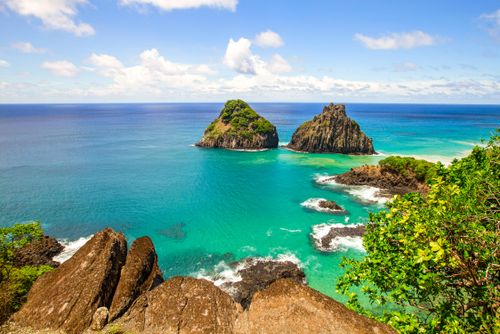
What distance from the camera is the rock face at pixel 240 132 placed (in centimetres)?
14000

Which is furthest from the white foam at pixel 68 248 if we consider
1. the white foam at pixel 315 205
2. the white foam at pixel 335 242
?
the white foam at pixel 315 205

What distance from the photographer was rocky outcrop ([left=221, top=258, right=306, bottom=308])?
36.8m

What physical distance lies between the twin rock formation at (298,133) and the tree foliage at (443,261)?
113 meters

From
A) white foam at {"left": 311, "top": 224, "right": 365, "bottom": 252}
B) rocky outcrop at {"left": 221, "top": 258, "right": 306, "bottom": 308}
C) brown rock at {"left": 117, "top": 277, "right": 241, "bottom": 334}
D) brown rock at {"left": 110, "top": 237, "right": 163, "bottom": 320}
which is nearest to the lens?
brown rock at {"left": 117, "top": 277, "right": 241, "bottom": 334}

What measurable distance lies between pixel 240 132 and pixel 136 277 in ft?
411

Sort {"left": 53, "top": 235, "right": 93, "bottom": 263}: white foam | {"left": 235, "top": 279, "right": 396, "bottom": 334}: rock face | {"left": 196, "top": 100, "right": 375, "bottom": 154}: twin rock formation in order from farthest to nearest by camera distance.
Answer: {"left": 196, "top": 100, "right": 375, "bottom": 154}: twin rock formation, {"left": 53, "top": 235, "right": 93, "bottom": 263}: white foam, {"left": 235, "top": 279, "right": 396, "bottom": 334}: rock face

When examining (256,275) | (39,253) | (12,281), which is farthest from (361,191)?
(12,281)

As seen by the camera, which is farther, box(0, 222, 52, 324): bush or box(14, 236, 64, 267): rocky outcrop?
box(14, 236, 64, 267): rocky outcrop

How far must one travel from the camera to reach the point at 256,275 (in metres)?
40.2

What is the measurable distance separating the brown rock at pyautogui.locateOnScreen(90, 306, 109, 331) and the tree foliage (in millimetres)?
13555

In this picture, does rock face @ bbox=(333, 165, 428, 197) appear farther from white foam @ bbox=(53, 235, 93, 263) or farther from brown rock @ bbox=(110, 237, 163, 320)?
white foam @ bbox=(53, 235, 93, 263)

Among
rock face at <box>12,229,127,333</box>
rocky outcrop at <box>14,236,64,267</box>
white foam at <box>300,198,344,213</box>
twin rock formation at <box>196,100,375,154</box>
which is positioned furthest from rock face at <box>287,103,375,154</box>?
rock face at <box>12,229,127,333</box>

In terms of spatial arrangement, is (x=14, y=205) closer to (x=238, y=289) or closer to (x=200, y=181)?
(x=200, y=181)

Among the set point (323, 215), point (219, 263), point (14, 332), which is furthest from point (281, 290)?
point (323, 215)
